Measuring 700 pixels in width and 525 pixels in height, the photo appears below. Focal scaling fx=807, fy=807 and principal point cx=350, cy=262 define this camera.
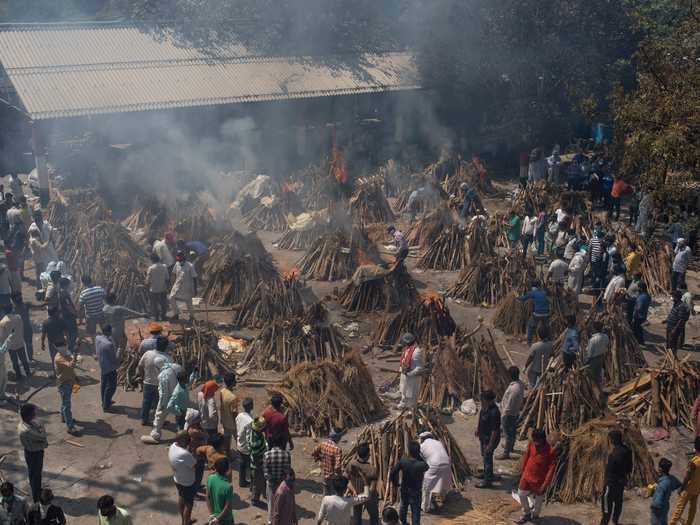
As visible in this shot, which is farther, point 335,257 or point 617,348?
point 335,257

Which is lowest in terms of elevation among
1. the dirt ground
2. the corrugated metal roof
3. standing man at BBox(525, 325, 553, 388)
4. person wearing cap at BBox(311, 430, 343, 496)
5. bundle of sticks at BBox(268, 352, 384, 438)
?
the dirt ground

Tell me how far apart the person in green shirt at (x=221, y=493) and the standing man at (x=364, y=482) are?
1525 mm

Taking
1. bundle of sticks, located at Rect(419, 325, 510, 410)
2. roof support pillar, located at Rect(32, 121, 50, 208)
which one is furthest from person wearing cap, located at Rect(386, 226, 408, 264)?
roof support pillar, located at Rect(32, 121, 50, 208)

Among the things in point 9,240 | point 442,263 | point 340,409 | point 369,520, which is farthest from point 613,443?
point 9,240

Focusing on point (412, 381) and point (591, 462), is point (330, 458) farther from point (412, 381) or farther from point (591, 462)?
point (591, 462)

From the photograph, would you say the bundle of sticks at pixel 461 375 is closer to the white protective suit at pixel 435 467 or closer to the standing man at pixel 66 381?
the white protective suit at pixel 435 467

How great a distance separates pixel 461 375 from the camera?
13.1 meters

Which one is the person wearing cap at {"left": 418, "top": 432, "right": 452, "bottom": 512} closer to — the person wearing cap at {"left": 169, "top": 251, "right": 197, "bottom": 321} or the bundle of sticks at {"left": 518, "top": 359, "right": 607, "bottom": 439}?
the bundle of sticks at {"left": 518, "top": 359, "right": 607, "bottom": 439}

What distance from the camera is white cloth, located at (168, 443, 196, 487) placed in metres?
9.23

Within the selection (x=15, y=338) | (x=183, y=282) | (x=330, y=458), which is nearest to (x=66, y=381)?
(x=15, y=338)

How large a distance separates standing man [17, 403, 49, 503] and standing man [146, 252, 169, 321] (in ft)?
19.0

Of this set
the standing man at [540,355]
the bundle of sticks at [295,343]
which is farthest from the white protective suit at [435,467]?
the bundle of sticks at [295,343]

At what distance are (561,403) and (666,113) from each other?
6820 mm

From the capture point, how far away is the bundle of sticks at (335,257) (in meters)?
18.7
